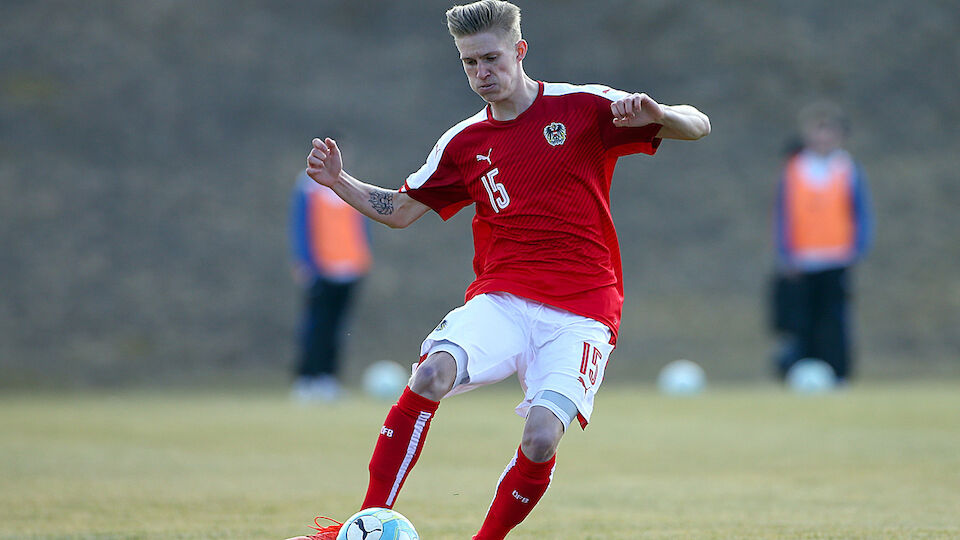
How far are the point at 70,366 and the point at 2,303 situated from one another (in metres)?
1.71

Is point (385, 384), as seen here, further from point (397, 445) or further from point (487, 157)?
point (397, 445)

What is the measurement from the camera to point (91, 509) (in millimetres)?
6074

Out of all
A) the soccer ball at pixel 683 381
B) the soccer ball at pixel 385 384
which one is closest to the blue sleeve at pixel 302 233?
the soccer ball at pixel 385 384

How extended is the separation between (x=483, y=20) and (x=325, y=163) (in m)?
0.84

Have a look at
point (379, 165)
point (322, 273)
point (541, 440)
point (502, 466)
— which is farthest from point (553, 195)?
point (379, 165)

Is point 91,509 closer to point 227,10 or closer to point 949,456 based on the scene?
point 949,456

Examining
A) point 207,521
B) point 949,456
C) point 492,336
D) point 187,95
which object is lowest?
point 207,521

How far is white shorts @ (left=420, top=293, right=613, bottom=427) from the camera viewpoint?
4.56 m

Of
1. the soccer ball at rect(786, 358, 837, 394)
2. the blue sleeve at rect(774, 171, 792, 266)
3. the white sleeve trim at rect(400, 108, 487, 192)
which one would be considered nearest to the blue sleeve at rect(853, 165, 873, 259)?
the blue sleeve at rect(774, 171, 792, 266)

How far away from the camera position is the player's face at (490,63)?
4.73m

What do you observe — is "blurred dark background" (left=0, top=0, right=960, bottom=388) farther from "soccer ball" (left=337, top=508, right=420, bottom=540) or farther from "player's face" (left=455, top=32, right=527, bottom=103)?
"soccer ball" (left=337, top=508, right=420, bottom=540)

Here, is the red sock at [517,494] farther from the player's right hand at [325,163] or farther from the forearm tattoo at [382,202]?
the player's right hand at [325,163]

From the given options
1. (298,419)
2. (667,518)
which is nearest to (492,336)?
(667,518)

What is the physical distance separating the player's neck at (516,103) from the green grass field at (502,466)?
1.69 meters
